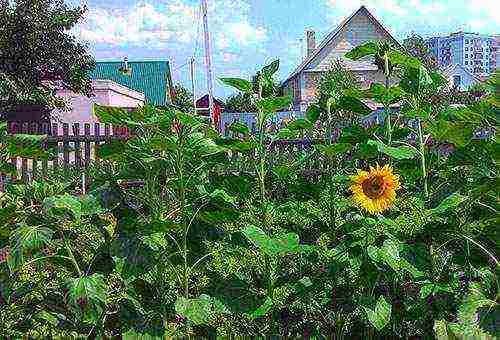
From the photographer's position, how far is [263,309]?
114 inches

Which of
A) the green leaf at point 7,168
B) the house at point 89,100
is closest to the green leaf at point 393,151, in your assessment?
the green leaf at point 7,168

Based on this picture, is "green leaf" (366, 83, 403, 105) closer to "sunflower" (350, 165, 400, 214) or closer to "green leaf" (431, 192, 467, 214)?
"sunflower" (350, 165, 400, 214)

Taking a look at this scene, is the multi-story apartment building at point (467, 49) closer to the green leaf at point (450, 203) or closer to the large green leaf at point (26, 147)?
the green leaf at point (450, 203)

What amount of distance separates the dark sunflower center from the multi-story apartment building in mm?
100266

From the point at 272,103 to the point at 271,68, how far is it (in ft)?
0.60

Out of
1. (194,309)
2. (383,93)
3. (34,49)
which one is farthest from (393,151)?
(34,49)

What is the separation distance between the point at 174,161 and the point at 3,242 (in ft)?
2.67

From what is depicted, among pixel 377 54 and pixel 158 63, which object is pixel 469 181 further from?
pixel 158 63

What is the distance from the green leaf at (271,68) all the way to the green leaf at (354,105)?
29cm

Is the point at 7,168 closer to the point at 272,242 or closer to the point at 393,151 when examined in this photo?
the point at 272,242

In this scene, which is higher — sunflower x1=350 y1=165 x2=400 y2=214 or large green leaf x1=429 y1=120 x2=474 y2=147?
large green leaf x1=429 y1=120 x2=474 y2=147

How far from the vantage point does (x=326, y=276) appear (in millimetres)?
3039

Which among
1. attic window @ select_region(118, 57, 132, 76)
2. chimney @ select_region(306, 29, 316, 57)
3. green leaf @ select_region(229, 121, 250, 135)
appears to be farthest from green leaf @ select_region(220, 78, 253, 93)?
chimney @ select_region(306, 29, 316, 57)

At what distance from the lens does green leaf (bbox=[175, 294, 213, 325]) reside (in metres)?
2.71
